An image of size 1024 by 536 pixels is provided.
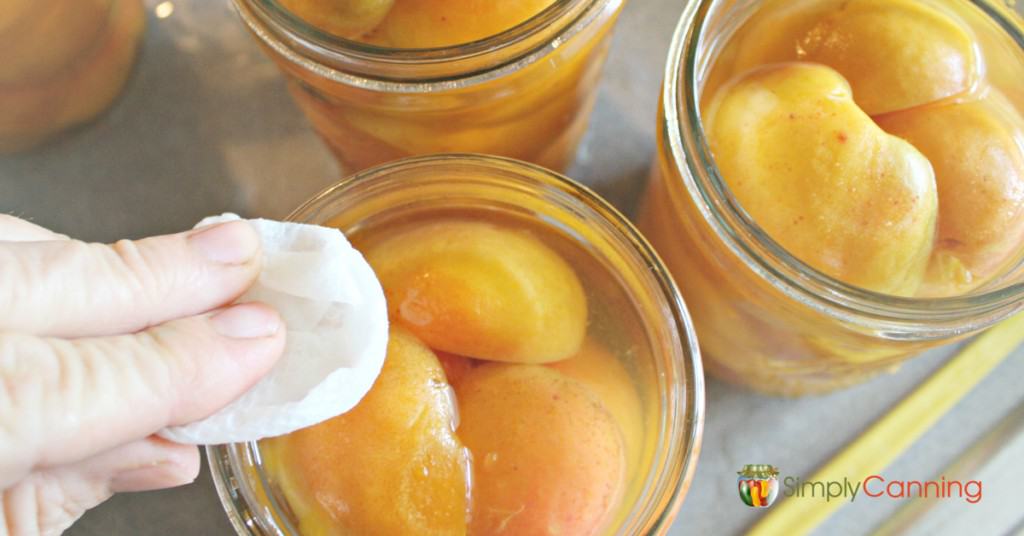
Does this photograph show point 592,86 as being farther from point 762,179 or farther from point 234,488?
point 234,488

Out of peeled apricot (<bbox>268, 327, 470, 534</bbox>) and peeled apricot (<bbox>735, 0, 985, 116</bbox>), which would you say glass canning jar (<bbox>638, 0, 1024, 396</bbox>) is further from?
peeled apricot (<bbox>268, 327, 470, 534</bbox>)

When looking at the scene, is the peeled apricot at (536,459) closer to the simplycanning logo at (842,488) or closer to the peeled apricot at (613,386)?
the peeled apricot at (613,386)

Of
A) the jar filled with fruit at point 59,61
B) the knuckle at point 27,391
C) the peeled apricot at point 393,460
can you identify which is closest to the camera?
the knuckle at point 27,391

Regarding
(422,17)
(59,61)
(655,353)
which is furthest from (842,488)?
(59,61)

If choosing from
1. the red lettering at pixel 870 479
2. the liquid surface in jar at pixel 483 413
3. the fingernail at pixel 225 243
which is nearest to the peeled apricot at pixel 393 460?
the liquid surface in jar at pixel 483 413

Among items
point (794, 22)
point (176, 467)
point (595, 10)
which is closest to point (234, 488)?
point (176, 467)

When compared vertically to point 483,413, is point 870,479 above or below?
below

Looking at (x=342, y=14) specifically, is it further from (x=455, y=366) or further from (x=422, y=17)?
(x=455, y=366)
